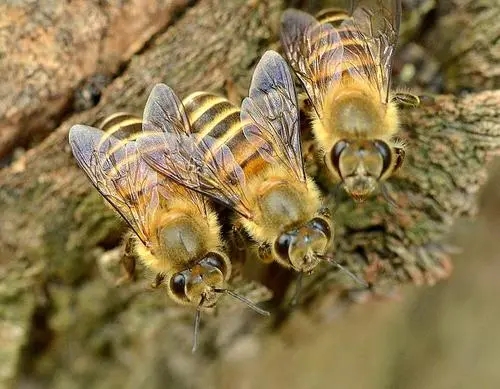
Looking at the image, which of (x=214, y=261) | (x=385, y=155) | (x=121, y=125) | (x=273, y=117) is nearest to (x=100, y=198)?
(x=121, y=125)

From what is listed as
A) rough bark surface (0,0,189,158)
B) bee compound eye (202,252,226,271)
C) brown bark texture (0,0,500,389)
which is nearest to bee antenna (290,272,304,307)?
brown bark texture (0,0,500,389)

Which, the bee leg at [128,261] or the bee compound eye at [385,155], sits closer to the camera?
the bee compound eye at [385,155]

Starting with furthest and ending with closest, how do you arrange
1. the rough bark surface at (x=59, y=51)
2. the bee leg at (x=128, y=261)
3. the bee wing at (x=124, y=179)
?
the bee leg at (x=128, y=261)
the bee wing at (x=124, y=179)
the rough bark surface at (x=59, y=51)

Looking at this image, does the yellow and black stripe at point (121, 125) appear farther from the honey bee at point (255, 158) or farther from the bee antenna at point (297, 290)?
the bee antenna at point (297, 290)

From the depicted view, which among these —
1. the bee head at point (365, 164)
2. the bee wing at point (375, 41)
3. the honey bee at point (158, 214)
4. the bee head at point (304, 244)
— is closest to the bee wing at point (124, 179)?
the honey bee at point (158, 214)

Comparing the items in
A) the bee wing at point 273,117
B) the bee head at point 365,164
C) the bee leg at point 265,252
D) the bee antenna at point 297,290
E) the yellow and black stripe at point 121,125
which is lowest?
the bee antenna at point 297,290

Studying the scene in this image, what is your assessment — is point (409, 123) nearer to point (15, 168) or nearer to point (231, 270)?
point (231, 270)

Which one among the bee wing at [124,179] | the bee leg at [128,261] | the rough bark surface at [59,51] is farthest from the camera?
the bee leg at [128,261]

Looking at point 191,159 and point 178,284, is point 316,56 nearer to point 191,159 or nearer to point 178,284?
point 191,159
